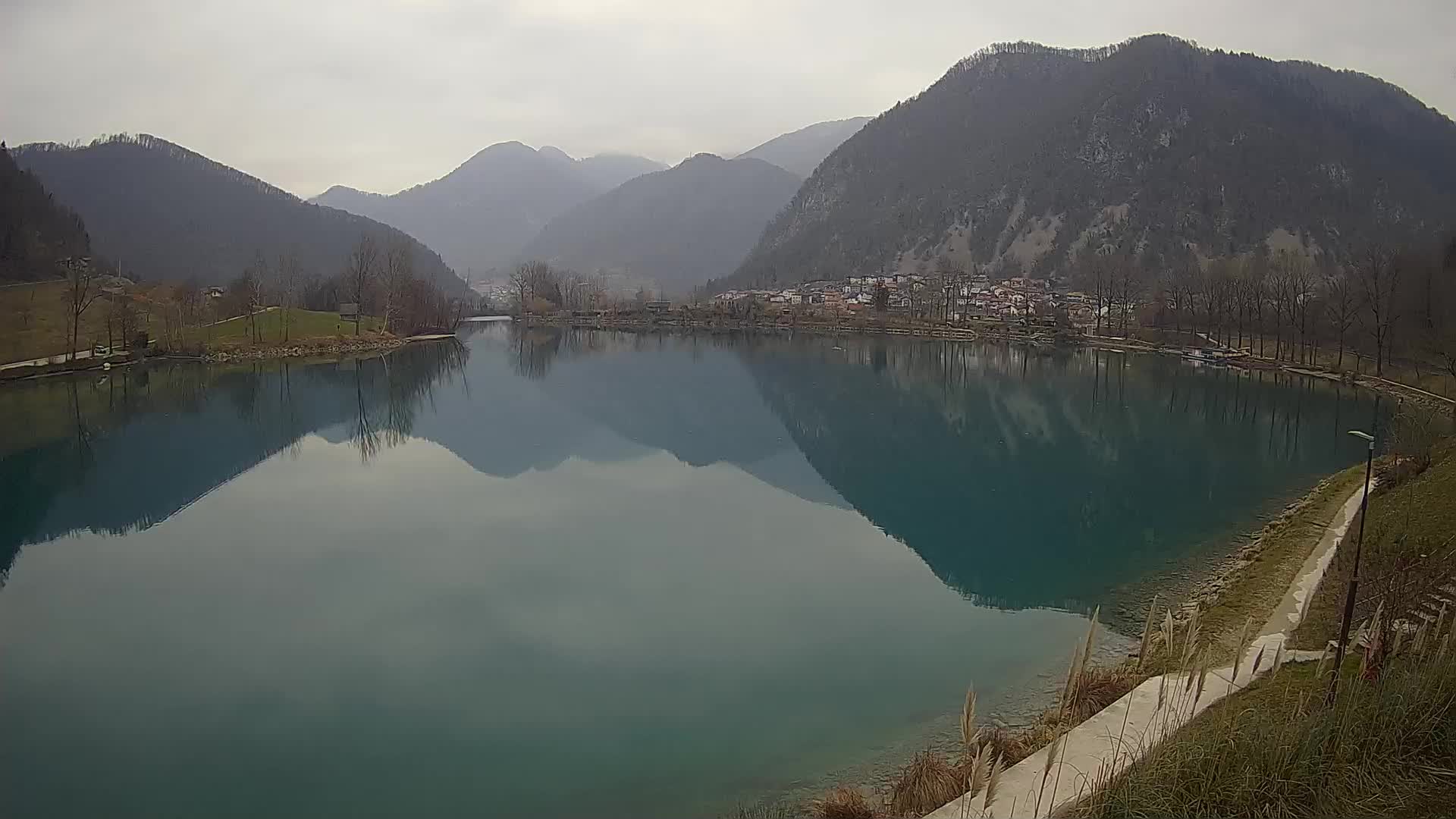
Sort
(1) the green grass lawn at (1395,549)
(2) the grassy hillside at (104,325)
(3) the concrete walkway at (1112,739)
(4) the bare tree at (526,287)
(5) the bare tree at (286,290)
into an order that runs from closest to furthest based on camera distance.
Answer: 1. (3) the concrete walkway at (1112,739)
2. (1) the green grass lawn at (1395,549)
3. (2) the grassy hillside at (104,325)
4. (5) the bare tree at (286,290)
5. (4) the bare tree at (526,287)

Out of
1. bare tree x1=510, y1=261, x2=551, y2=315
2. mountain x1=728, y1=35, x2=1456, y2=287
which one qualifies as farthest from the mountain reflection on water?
mountain x1=728, y1=35, x2=1456, y2=287

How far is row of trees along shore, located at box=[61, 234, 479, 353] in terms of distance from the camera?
155 ft

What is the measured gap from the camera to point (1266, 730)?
539 cm

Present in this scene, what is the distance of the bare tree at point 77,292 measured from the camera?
136 feet

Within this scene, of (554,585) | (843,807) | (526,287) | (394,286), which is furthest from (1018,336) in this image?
(526,287)

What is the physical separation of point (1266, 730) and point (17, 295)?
5925 centimetres

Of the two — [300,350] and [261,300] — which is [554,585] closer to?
[300,350]

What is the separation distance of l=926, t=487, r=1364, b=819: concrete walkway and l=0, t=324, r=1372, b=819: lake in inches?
63.8

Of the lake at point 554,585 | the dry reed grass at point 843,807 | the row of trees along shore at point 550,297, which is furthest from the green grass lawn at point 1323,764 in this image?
the row of trees along shore at point 550,297

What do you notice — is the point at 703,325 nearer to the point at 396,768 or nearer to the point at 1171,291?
the point at 1171,291

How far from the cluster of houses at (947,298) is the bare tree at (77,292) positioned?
61.6 meters

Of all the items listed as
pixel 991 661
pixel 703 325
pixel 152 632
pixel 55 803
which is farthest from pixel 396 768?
pixel 703 325

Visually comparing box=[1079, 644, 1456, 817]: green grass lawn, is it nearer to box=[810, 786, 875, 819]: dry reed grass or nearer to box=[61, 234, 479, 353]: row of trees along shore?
box=[810, 786, 875, 819]: dry reed grass

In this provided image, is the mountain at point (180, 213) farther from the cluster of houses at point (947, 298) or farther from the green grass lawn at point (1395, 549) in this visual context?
the green grass lawn at point (1395, 549)
